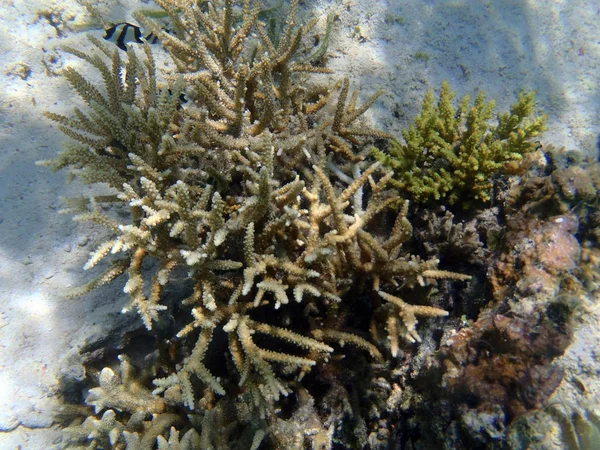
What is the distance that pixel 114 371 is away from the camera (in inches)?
116

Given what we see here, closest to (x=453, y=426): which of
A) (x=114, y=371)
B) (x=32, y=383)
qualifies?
(x=114, y=371)

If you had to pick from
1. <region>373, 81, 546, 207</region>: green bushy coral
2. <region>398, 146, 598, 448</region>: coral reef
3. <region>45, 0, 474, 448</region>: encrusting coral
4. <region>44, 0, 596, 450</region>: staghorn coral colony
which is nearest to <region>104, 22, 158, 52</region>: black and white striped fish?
<region>45, 0, 474, 448</region>: encrusting coral

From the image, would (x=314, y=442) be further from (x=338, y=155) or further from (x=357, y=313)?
(x=338, y=155)

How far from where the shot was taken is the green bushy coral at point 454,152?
287cm

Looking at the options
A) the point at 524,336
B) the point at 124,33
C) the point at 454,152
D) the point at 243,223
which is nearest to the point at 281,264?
the point at 243,223

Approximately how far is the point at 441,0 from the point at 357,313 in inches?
162

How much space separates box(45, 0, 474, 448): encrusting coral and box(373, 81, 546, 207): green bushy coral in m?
0.11

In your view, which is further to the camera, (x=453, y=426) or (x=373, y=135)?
A: (x=373, y=135)

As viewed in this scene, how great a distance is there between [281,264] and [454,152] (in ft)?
6.09

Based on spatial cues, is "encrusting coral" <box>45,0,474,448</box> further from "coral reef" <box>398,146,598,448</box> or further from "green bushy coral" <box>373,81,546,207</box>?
"coral reef" <box>398,146,598,448</box>

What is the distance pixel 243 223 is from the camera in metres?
2.37

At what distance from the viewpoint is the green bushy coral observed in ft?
9.40

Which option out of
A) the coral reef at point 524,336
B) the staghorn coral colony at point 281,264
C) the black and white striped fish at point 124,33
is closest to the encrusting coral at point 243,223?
the staghorn coral colony at point 281,264

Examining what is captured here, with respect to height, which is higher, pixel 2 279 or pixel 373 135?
pixel 373 135
